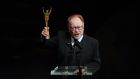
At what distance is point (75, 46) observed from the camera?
3258mm

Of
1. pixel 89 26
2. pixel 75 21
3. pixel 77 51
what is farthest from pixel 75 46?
pixel 89 26

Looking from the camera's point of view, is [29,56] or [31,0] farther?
[29,56]

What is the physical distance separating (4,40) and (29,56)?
0.34m

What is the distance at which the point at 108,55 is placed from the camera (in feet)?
17.1

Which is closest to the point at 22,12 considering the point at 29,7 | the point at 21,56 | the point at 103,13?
the point at 29,7

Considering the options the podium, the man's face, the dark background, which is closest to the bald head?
the man's face

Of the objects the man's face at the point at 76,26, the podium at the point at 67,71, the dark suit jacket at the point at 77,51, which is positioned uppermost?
the man's face at the point at 76,26

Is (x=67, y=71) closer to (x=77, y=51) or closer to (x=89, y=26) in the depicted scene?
(x=77, y=51)

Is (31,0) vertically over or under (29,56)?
over

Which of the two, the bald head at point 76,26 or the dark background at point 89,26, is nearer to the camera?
the bald head at point 76,26

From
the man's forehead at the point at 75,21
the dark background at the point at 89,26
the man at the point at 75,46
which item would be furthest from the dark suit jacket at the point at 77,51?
the dark background at the point at 89,26

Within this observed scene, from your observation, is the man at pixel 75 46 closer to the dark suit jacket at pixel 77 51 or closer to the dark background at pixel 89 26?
the dark suit jacket at pixel 77 51

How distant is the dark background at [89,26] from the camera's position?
5.01 meters

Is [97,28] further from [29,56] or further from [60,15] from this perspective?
[29,56]
